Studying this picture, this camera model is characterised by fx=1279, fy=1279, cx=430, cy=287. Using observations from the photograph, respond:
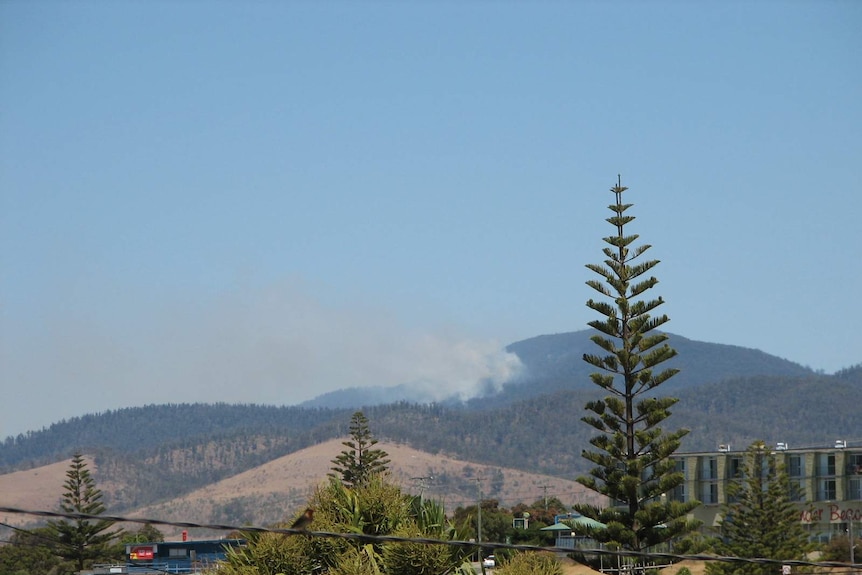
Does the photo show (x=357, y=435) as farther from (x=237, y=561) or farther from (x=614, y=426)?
(x=237, y=561)

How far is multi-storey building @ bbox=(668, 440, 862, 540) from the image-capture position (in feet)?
335

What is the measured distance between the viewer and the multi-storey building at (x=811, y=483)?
10206cm

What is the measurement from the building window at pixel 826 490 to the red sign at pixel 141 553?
54.7 meters

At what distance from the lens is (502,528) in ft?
403

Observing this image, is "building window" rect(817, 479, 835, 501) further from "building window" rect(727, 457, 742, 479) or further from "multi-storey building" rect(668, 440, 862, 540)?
"building window" rect(727, 457, 742, 479)

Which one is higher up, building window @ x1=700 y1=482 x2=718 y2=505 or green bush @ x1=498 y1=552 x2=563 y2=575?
green bush @ x1=498 y1=552 x2=563 y2=575

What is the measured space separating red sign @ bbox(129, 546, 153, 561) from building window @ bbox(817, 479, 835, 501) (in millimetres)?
54651

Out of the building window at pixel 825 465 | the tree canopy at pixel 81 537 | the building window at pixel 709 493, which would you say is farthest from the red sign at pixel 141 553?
the building window at pixel 825 465

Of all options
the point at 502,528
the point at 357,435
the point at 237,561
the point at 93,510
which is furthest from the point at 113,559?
the point at 237,561

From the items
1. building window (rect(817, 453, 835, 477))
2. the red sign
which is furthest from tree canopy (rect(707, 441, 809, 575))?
the red sign

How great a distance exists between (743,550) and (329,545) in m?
63.5

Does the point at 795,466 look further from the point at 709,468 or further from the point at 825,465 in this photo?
the point at 709,468

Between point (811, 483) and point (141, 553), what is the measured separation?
55.3m

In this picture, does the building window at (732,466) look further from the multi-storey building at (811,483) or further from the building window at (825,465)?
the building window at (825,465)
